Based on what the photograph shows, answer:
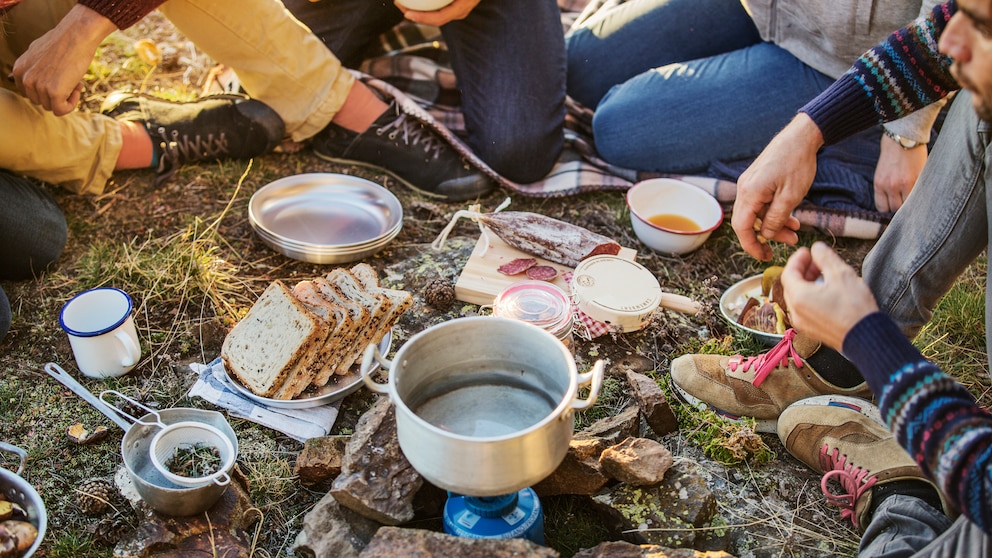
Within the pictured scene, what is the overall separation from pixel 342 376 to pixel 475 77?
5.39 feet

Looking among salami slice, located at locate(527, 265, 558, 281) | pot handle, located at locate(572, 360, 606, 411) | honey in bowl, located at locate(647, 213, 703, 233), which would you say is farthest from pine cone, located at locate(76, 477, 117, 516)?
honey in bowl, located at locate(647, 213, 703, 233)

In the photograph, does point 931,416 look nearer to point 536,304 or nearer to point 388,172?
point 536,304

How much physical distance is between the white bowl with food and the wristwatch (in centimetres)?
70

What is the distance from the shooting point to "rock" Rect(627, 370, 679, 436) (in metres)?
2.33

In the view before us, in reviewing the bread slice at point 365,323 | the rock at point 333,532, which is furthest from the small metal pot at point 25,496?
the bread slice at point 365,323

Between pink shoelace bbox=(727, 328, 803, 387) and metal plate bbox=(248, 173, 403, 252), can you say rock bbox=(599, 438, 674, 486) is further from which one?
metal plate bbox=(248, 173, 403, 252)

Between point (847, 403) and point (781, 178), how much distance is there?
0.73 meters

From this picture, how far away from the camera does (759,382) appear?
2391 mm

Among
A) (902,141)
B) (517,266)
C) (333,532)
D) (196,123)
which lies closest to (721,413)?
(517,266)

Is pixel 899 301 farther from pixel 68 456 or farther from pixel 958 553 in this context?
pixel 68 456

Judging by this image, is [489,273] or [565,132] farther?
[565,132]

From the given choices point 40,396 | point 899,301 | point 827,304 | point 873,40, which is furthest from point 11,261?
point 873,40

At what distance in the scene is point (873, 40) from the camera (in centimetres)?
285

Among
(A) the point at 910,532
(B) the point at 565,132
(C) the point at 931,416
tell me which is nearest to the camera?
(C) the point at 931,416
